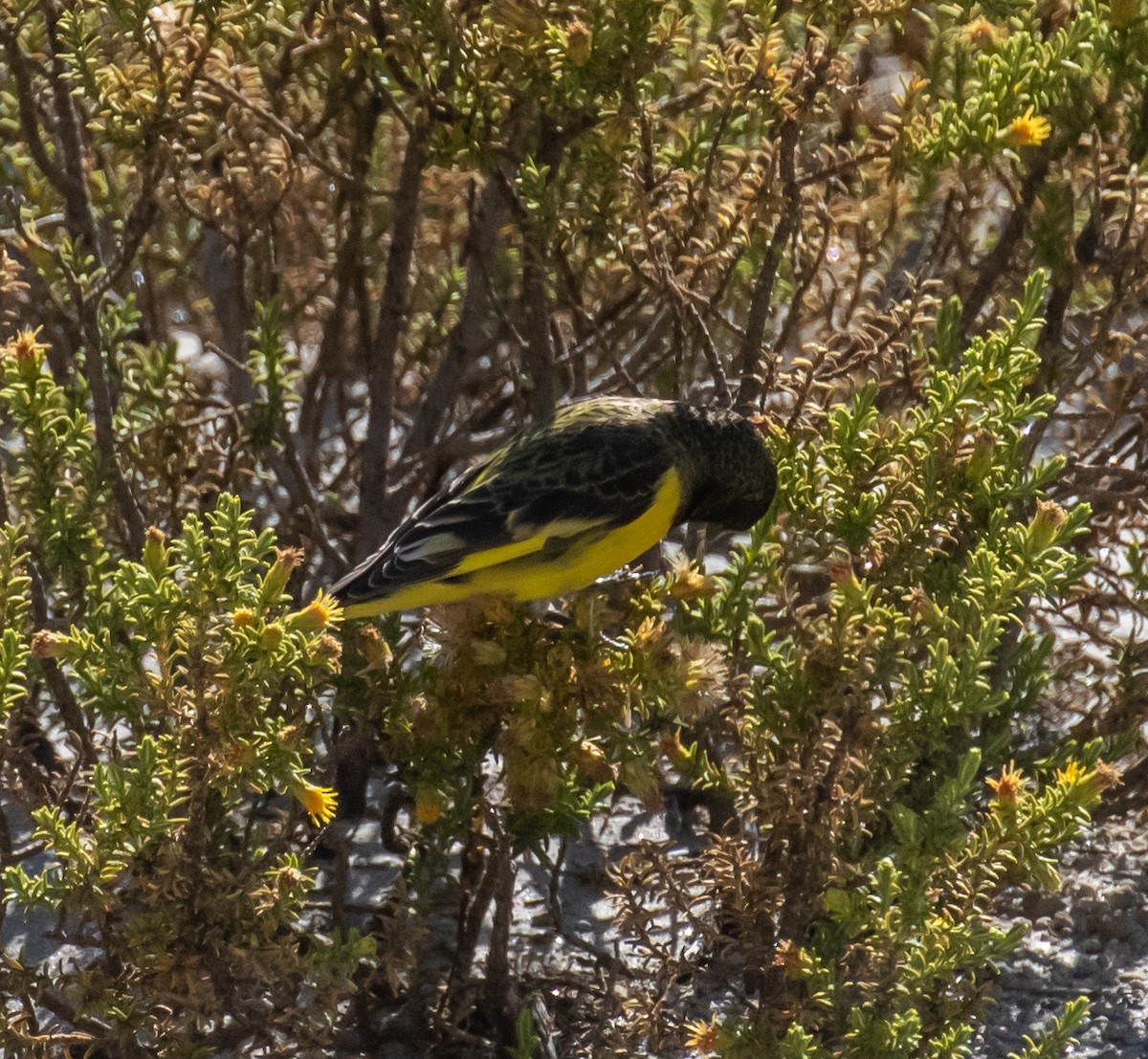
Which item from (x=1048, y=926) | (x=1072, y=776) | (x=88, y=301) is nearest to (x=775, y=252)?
(x=1072, y=776)

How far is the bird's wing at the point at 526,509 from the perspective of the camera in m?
3.02

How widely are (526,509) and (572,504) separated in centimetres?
9

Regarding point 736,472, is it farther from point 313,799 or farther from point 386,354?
point 313,799

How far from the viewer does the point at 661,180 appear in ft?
9.66

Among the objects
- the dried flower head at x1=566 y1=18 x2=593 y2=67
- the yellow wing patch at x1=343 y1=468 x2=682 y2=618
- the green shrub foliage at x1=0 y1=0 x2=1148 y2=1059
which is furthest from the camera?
the yellow wing patch at x1=343 y1=468 x2=682 y2=618

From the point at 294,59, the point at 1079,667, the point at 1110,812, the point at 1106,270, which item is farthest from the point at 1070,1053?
the point at 294,59

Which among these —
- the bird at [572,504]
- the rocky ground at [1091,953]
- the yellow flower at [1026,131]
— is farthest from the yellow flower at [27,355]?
the rocky ground at [1091,953]

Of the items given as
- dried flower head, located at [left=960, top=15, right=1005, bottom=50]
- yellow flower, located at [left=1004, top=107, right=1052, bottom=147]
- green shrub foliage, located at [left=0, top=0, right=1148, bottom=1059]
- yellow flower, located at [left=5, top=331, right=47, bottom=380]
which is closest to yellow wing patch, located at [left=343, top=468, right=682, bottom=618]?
green shrub foliage, located at [left=0, top=0, right=1148, bottom=1059]

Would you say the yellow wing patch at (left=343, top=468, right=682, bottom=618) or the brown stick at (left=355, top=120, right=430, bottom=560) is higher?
the brown stick at (left=355, top=120, right=430, bottom=560)

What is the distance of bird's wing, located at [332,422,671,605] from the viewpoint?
3.02 m

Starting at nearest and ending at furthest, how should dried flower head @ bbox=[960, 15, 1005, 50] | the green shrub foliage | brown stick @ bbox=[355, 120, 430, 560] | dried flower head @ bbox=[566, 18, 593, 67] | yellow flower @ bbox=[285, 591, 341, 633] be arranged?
yellow flower @ bbox=[285, 591, 341, 633]
the green shrub foliage
dried flower head @ bbox=[566, 18, 593, 67]
dried flower head @ bbox=[960, 15, 1005, 50]
brown stick @ bbox=[355, 120, 430, 560]

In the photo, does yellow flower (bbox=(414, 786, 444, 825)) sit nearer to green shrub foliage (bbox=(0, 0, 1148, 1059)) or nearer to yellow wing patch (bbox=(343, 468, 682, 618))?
green shrub foliage (bbox=(0, 0, 1148, 1059))

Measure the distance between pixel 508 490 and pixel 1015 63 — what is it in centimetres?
126

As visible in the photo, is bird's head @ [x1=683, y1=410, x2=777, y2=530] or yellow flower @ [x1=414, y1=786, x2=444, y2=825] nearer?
yellow flower @ [x1=414, y1=786, x2=444, y2=825]
